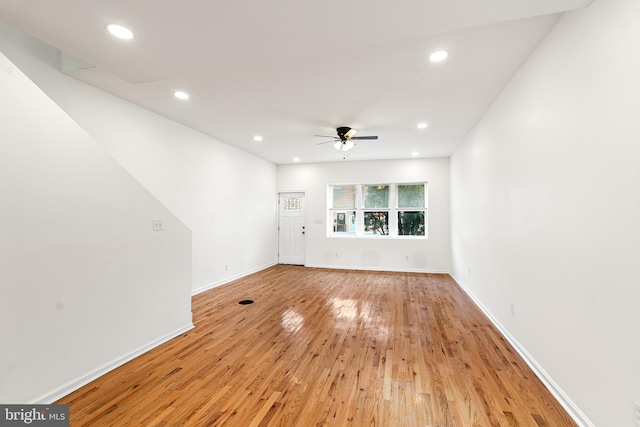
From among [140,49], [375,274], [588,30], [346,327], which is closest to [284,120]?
[140,49]

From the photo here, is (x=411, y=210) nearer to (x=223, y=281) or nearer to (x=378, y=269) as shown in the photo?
(x=378, y=269)

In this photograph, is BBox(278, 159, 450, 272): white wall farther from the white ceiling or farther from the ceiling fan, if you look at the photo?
the ceiling fan

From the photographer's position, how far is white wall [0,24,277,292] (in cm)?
281

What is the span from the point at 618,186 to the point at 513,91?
179 centimetres

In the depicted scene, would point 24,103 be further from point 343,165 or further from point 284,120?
point 343,165

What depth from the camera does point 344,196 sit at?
7.54 m

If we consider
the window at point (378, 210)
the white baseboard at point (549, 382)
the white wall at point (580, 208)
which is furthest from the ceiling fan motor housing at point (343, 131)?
the white baseboard at point (549, 382)

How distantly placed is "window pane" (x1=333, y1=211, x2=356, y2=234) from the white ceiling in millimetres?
3470

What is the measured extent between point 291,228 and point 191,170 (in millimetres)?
3591

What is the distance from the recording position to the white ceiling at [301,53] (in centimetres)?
176

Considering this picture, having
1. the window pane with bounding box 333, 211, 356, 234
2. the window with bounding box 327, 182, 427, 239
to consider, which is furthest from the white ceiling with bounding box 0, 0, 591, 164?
the window pane with bounding box 333, 211, 356, 234

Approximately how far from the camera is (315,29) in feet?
6.35

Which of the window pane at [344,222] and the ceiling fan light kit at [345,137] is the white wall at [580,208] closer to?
the ceiling fan light kit at [345,137]

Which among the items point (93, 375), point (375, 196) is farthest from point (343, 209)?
point (93, 375)
